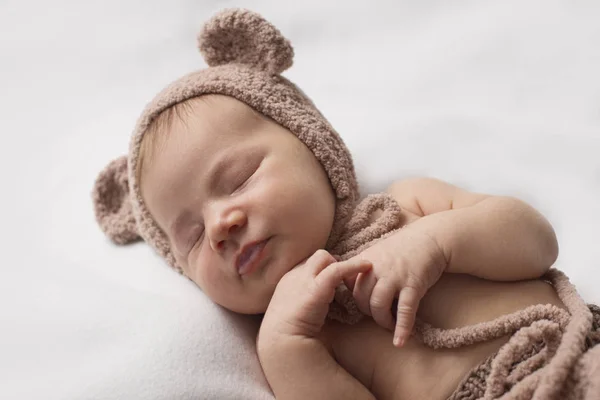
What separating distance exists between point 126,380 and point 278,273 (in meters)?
0.32

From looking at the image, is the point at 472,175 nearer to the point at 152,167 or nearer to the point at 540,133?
the point at 540,133

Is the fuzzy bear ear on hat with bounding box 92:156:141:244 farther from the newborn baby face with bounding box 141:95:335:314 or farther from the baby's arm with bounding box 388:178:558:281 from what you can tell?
the baby's arm with bounding box 388:178:558:281

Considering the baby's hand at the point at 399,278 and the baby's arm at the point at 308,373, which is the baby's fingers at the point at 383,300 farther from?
the baby's arm at the point at 308,373

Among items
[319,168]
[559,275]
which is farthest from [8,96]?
[559,275]

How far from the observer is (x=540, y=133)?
4.96 feet

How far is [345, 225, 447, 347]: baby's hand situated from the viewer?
94cm

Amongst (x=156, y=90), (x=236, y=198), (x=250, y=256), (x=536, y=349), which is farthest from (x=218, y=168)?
(x=156, y=90)

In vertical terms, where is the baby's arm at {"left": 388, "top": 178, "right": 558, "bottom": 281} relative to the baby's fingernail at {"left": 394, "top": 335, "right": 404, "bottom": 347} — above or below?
above

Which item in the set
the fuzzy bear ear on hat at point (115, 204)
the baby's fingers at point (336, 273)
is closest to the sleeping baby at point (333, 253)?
the baby's fingers at point (336, 273)

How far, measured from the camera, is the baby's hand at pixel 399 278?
3.09 ft

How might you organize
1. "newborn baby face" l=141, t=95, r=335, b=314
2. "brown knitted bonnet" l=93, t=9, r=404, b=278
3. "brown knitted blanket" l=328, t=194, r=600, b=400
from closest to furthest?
"brown knitted blanket" l=328, t=194, r=600, b=400
"newborn baby face" l=141, t=95, r=335, b=314
"brown knitted bonnet" l=93, t=9, r=404, b=278

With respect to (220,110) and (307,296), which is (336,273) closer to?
(307,296)

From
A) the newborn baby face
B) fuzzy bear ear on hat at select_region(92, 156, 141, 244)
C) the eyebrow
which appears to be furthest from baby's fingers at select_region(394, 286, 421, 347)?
fuzzy bear ear on hat at select_region(92, 156, 141, 244)

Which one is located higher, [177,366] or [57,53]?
[57,53]
